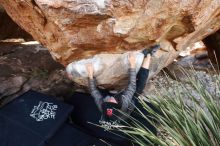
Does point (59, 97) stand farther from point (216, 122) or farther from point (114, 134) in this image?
point (216, 122)

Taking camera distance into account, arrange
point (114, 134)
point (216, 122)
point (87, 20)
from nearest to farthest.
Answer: point (216, 122) → point (87, 20) → point (114, 134)

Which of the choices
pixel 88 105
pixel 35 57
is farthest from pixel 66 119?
pixel 35 57

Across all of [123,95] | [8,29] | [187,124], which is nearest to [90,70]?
[123,95]

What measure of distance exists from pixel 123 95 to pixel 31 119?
0.94 meters

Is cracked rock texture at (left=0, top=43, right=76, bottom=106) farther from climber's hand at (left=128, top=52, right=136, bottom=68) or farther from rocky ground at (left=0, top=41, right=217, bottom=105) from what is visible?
climber's hand at (left=128, top=52, right=136, bottom=68)

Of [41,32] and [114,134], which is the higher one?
[41,32]

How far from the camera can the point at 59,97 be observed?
4.55 metres

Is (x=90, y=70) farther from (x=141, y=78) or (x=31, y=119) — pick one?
(x=31, y=119)

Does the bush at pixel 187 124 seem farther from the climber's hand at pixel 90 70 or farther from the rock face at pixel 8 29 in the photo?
the rock face at pixel 8 29

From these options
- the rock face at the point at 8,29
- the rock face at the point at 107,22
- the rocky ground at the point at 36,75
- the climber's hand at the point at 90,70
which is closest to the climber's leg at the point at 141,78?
the rock face at the point at 107,22

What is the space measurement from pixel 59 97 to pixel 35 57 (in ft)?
2.99

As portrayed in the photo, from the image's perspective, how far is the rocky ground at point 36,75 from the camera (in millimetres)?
4566

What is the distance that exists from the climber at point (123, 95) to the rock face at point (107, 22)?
0.15 meters

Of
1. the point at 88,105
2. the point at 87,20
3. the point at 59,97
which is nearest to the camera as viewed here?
the point at 87,20
